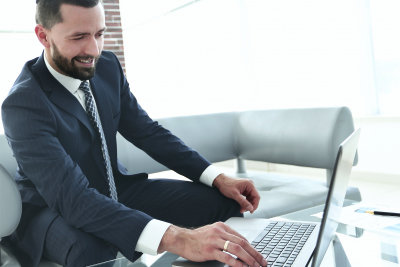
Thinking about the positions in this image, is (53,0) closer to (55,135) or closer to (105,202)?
(55,135)

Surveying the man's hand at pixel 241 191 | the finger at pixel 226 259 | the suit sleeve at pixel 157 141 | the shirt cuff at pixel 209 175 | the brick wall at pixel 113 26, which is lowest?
the finger at pixel 226 259

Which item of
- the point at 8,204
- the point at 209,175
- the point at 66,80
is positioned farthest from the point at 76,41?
the point at 209,175

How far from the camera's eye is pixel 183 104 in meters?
7.64

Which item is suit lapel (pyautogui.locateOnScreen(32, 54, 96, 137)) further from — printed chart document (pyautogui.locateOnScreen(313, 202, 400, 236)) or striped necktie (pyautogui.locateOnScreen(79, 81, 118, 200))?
printed chart document (pyautogui.locateOnScreen(313, 202, 400, 236))

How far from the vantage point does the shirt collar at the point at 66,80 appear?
158cm

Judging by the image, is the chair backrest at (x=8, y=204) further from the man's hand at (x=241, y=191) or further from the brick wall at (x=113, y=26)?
the brick wall at (x=113, y=26)

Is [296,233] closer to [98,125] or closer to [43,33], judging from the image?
[98,125]

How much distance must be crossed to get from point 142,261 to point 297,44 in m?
4.41

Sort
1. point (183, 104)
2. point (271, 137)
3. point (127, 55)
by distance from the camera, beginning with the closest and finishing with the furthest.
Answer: point (271, 137) < point (183, 104) < point (127, 55)

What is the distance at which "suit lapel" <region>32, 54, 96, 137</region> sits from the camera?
152 cm

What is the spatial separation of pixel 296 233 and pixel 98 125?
797 millimetres

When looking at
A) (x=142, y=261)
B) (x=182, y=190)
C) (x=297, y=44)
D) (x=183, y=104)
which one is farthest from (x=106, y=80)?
(x=183, y=104)

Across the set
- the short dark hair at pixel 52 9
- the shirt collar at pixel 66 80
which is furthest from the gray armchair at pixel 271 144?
the short dark hair at pixel 52 9

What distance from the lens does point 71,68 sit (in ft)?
5.08
